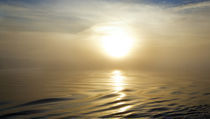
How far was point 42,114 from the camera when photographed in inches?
330

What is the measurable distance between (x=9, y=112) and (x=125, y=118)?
5.45m

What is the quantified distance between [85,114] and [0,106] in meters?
4.98

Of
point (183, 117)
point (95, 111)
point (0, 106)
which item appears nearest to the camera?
point (183, 117)

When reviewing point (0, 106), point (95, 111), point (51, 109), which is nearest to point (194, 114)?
point (95, 111)

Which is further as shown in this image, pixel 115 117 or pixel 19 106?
pixel 19 106

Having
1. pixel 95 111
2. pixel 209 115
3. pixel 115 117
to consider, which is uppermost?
pixel 95 111

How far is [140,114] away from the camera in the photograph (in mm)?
8297

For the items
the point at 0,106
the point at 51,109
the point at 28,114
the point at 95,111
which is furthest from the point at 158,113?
the point at 0,106

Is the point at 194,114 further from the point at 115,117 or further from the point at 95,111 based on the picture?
the point at 95,111

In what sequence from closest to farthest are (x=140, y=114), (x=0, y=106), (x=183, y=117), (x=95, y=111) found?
(x=183, y=117) → (x=140, y=114) → (x=95, y=111) → (x=0, y=106)

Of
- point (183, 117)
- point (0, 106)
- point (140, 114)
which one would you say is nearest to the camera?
point (183, 117)

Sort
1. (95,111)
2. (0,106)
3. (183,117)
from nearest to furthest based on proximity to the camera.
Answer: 1. (183,117)
2. (95,111)
3. (0,106)

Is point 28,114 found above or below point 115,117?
above

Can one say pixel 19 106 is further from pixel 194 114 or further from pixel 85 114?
pixel 194 114
